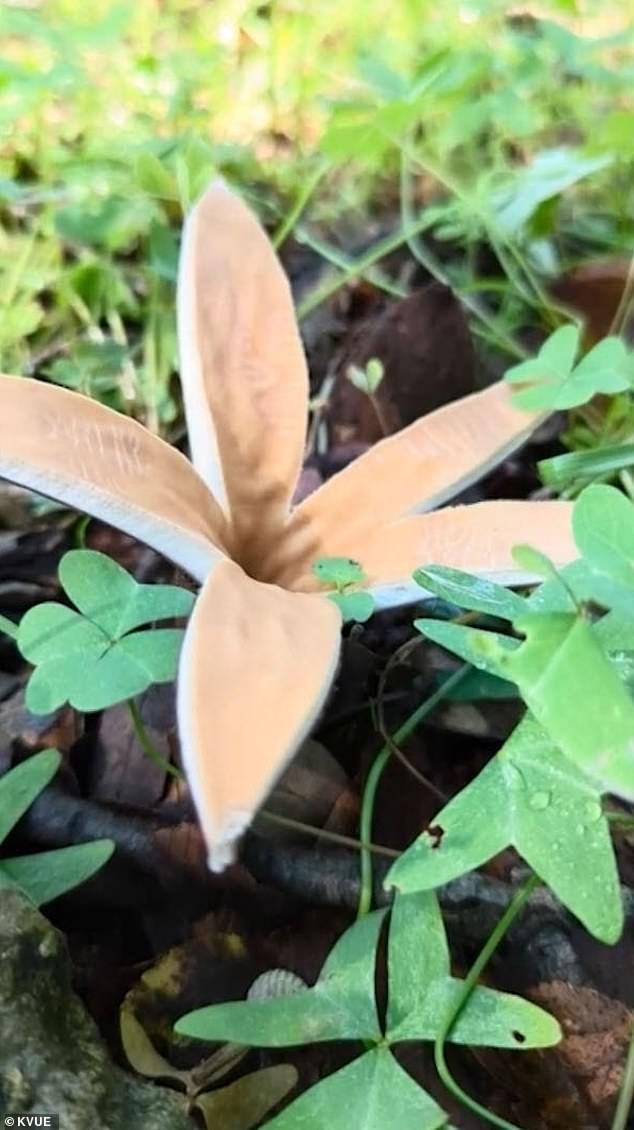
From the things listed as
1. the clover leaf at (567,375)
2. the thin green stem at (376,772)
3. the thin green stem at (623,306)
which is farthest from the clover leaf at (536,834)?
the thin green stem at (623,306)

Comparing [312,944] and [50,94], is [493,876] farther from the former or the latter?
[50,94]

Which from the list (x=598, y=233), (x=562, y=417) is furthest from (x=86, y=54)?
(x=562, y=417)

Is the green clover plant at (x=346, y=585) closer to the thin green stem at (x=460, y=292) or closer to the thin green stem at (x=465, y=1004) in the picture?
the thin green stem at (x=465, y=1004)

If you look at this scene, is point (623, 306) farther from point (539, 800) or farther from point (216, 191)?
point (539, 800)

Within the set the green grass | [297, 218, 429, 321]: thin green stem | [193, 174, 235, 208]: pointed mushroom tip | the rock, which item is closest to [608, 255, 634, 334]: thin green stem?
the green grass

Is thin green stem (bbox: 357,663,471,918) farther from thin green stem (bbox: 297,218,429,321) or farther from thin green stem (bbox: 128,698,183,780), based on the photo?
thin green stem (bbox: 297,218,429,321)

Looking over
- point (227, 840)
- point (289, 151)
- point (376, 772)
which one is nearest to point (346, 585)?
point (376, 772)
